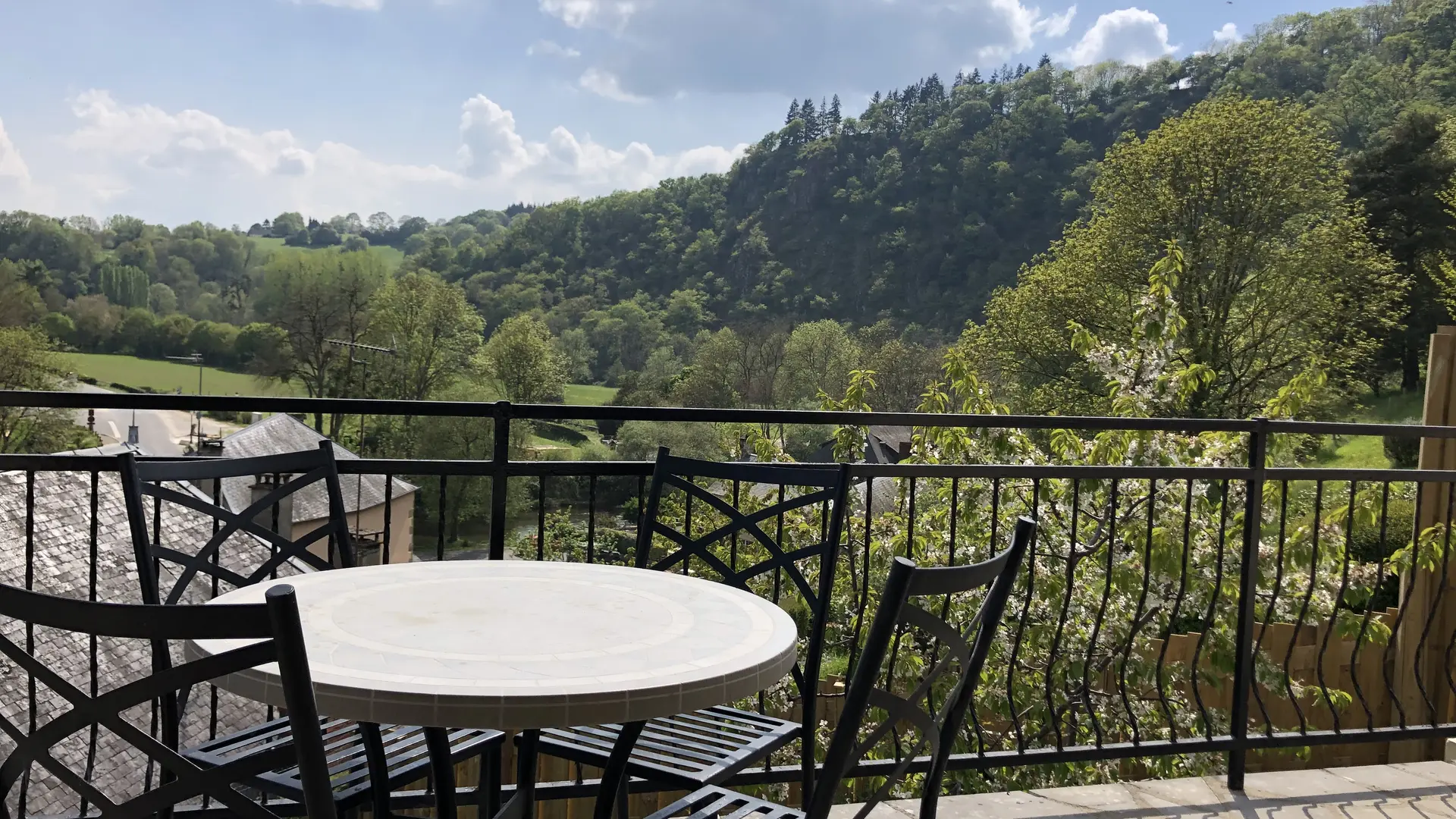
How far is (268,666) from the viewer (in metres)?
1.26

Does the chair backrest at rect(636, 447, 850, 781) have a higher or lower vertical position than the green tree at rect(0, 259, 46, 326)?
lower

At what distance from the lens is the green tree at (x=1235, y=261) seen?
20.0 m

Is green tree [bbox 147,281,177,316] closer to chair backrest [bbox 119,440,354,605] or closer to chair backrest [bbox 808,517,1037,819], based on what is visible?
chair backrest [bbox 119,440,354,605]

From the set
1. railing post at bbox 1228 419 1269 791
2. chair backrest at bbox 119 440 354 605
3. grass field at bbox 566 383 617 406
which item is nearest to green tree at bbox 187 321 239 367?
grass field at bbox 566 383 617 406

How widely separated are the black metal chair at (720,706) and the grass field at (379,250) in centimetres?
5583

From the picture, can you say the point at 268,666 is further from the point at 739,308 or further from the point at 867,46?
the point at 867,46

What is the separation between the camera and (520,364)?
49.2m

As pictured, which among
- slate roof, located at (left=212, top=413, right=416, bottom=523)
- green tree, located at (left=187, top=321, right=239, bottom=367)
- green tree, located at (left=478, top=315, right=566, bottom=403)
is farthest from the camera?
green tree, located at (left=478, top=315, right=566, bottom=403)

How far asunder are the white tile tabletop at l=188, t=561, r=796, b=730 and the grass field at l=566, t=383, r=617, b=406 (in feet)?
162

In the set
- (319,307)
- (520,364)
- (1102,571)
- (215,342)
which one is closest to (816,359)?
(520,364)

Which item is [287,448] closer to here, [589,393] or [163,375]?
[163,375]

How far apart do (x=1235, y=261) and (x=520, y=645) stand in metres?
22.1

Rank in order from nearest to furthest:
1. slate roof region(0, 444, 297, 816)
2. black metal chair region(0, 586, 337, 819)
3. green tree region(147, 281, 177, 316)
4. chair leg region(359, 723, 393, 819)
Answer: black metal chair region(0, 586, 337, 819) < chair leg region(359, 723, 393, 819) < slate roof region(0, 444, 297, 816) < green tree region(147, 281, 177, 316)

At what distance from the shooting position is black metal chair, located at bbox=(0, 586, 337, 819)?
3.09 ft
